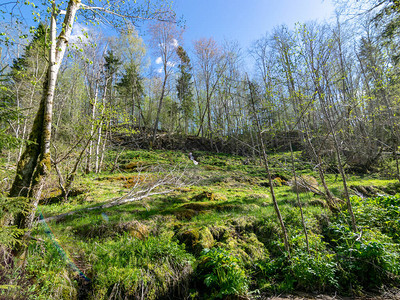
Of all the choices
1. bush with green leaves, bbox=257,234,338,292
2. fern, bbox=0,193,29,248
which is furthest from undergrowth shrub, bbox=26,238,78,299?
bush with green leaves, bbox=257,234,338,292

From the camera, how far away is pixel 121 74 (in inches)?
855

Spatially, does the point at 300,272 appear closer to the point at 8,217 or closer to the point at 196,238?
the point at 196,238

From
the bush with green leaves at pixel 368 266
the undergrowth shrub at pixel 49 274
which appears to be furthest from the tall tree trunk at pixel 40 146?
the bush with green leaves at pixel 368 266

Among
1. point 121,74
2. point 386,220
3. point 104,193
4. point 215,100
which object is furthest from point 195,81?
point 386,220

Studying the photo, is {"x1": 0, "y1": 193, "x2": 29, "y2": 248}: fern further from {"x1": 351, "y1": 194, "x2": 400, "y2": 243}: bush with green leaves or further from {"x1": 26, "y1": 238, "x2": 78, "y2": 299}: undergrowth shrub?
{"x1": 351, "y1": 194, "x2": 400, "y2": 243}: bush with green leaves

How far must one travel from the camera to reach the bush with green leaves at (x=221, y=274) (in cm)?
310

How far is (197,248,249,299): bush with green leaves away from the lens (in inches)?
122

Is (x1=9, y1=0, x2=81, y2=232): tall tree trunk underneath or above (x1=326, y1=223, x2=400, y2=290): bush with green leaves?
above

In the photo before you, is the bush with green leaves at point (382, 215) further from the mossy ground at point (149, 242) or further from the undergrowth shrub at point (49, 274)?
the undergrowth shrub at point (49, 274)

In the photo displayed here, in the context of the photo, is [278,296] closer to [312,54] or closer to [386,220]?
[386,220]

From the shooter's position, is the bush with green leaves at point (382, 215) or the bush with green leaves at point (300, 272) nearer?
the bush with green leaves at point (300, 272)

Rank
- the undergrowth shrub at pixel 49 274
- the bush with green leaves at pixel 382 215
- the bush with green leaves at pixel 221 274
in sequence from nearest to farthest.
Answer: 1. the undergrowth shrub at pixel 49 274
2. the bush with green leaves at pixel 221 274
3. the bush with green leaves at pixel 382 215

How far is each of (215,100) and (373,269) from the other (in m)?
24.3

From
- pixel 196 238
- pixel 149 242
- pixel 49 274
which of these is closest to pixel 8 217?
pixel 49 274
